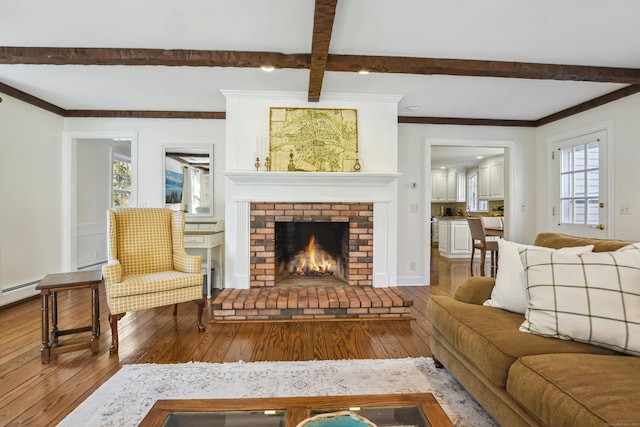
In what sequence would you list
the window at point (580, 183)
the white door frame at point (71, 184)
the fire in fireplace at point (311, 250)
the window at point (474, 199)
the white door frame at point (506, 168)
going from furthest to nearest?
the window at point (474, 199)
the white door frame at point (506, 168)
the white door frame at point (71, 184)
the fire in fireplace at point (311, 250)
the window at point (580, 183)

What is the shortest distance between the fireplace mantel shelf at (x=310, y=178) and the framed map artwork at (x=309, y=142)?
0.16 meters

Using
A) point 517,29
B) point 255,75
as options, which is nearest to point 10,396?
point 255,75

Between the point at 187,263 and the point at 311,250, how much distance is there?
1633 millimetres

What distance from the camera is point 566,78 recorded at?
9.02ft

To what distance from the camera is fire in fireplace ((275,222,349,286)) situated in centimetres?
383

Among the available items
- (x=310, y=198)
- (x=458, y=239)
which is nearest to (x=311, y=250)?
(x=310, y=198)

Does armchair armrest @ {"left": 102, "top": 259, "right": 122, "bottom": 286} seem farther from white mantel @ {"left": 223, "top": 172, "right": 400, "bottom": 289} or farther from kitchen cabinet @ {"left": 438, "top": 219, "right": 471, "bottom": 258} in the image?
kitchen cabinet @ {"left": 438, "top": 219, "right": 471, "bottom": 258}

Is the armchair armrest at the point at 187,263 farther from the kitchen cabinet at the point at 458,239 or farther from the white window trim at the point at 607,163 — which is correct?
the kitchen cabinet at the point at 458,239

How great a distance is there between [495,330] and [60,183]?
16.6 ft

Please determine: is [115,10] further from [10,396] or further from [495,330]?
[495,330]

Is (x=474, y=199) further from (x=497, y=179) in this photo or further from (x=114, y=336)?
(x=114, y=336)

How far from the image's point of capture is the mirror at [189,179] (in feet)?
13.4

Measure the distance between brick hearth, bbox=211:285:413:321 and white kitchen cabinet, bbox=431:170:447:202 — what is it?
610cm

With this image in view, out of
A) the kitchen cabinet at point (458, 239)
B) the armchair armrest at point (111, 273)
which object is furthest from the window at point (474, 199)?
the armchair armrest at point (111, 273)
